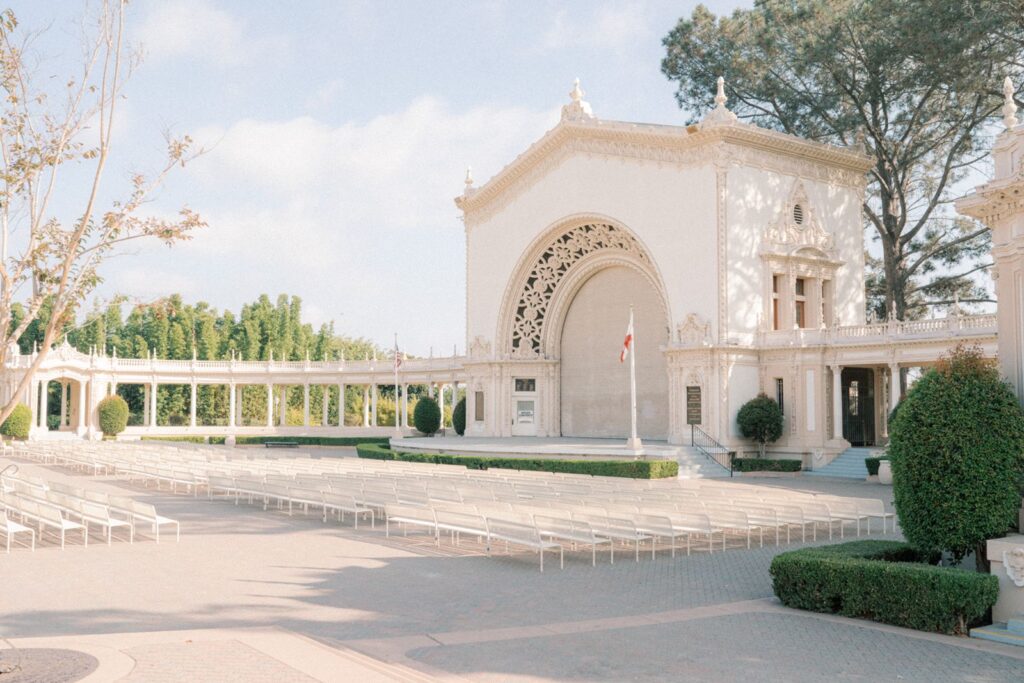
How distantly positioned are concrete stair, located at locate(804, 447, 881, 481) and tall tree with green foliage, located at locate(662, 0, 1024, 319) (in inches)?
243

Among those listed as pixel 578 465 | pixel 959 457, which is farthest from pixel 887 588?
pixel 578 465

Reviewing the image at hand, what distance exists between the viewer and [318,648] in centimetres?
876

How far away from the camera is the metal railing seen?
3638 centimetres

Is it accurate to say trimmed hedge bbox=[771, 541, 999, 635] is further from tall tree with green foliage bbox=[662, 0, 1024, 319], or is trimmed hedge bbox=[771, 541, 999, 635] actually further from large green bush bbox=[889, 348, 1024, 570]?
tall tree with green foliage bbox=[662, 0, 1024, 319]

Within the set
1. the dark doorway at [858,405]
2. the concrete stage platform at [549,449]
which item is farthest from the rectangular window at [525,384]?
the dark doorway at [858,405]

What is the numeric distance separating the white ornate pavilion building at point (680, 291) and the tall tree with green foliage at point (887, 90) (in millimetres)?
2595

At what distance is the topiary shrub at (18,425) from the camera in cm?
5491

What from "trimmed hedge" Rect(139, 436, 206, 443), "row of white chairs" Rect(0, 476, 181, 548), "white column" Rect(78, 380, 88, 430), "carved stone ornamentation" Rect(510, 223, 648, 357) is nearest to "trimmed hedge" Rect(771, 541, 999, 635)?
"row of white chairs" Rect(0, 476, 181, 548)

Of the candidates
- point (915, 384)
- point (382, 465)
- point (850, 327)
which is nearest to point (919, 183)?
point (850, 327)

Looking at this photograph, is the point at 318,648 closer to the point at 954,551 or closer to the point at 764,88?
the point at 954,551

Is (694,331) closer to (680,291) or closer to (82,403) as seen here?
(680,291)

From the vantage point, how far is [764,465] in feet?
116

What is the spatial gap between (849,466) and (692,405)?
6661mm

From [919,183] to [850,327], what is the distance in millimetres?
14945
